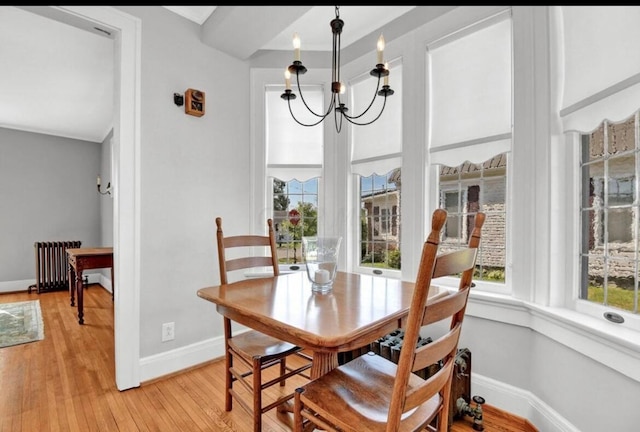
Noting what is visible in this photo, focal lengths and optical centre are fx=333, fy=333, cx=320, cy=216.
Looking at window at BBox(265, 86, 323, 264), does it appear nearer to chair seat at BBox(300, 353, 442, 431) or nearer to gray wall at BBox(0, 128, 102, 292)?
chair seat at BBox(300, 353, 442, 431)

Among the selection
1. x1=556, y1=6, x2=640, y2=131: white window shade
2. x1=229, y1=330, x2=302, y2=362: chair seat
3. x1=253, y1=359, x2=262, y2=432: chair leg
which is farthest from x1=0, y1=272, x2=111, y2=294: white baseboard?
x1=556, y1=6, x2=640, y2=131: white window shade

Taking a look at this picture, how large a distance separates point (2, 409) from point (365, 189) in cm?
287

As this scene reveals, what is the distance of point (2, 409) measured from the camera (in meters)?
2.01

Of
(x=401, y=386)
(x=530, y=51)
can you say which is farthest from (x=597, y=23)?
(x=401, y=386)

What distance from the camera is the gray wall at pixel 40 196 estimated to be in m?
5.11

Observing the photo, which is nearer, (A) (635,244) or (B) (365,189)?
(A) (635,244)

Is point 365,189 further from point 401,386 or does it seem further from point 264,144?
point 401,386

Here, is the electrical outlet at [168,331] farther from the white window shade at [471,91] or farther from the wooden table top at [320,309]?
the white window shade at [471,91]

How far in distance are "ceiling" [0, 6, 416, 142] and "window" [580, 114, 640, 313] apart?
1.65 m

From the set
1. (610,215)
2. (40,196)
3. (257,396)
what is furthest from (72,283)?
(610,215)

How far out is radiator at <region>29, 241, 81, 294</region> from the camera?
511 centimetres

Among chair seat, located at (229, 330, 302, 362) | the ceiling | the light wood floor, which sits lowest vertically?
the light wood floor

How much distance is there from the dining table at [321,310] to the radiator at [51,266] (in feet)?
16.4

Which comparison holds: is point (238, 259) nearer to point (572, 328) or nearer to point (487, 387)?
point (487, 387)
